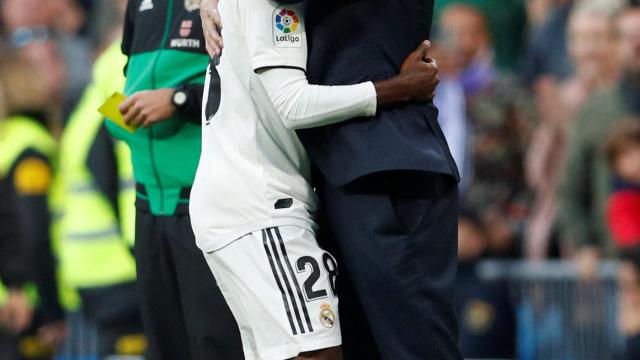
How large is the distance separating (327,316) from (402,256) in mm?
295

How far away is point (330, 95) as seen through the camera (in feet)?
15.1

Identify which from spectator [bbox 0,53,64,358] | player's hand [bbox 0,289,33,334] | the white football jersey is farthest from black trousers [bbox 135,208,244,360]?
spectator [bbox 0,53,64,358]

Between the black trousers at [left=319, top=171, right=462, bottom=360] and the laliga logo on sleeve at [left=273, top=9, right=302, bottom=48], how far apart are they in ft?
1.53

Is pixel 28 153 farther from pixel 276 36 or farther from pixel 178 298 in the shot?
pixel 276 36

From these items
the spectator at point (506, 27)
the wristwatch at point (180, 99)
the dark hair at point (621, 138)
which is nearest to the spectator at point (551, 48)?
the spectator at point (506, 27)

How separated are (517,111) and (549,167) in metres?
0.44

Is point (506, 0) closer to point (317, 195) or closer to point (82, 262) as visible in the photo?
point (82, 262)

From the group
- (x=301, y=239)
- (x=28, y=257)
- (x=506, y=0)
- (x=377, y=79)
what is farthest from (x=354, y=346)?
(x=506, y=0)

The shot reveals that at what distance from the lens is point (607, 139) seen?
8.47 metres

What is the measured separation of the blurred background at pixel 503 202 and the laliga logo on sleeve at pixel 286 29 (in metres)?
2.99

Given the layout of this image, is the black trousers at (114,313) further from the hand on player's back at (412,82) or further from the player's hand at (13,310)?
the hand on player's back at (412,82)

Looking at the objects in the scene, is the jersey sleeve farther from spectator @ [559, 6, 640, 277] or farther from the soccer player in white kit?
spectator @ [559, 6, 640, 277]

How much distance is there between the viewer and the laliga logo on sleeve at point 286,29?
15.1 ft

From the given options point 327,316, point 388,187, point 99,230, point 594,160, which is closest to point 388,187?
point 388,187
